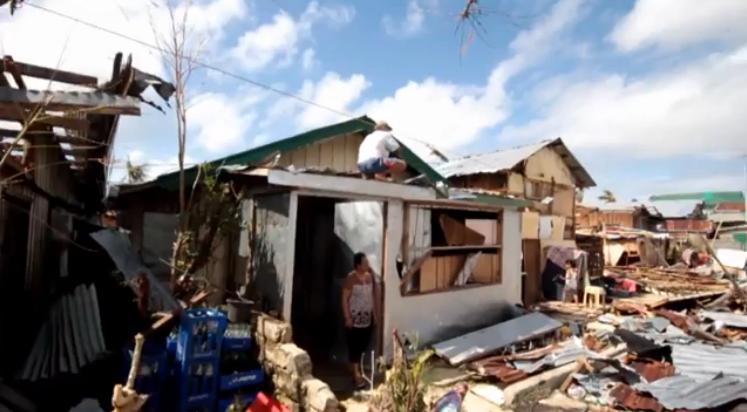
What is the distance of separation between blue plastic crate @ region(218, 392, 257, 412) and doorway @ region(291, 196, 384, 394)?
1.72m

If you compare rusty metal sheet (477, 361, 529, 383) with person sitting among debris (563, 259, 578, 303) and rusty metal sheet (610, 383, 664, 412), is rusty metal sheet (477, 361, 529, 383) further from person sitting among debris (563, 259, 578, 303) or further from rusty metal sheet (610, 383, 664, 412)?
person sitting among debris (563, 259, 578, 303)

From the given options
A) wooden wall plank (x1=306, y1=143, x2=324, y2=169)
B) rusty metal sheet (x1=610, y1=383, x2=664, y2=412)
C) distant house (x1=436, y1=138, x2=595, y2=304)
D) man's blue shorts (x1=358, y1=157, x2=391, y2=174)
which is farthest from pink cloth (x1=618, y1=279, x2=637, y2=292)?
man's blue shorts (x1=358, y1=157, x2=391, y2=174)

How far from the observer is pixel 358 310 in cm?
662

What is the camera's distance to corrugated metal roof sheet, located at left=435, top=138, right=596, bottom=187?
1657cm

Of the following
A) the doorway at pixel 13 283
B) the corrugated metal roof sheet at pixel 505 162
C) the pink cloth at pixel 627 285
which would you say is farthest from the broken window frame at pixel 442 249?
the pink cloth at pixel 627 285

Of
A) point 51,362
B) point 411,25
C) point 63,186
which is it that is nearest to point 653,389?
point 411,25

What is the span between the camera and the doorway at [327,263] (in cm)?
764

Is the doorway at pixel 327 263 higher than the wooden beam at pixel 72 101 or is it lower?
lower

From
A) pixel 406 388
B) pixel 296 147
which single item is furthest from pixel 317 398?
pixel 296 147

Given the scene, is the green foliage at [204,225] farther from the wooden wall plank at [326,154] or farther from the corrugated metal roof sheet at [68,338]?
the wooden wall plank at [326,154]

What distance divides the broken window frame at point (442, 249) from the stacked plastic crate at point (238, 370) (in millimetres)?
2759

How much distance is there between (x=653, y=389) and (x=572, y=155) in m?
13.7

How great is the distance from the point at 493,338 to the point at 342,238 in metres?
3.30

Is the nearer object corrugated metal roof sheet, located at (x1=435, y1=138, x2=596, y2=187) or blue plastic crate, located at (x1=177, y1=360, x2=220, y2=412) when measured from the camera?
blue plastic crate, located at (x1=177, y1=360, x2=220, y2=412)
